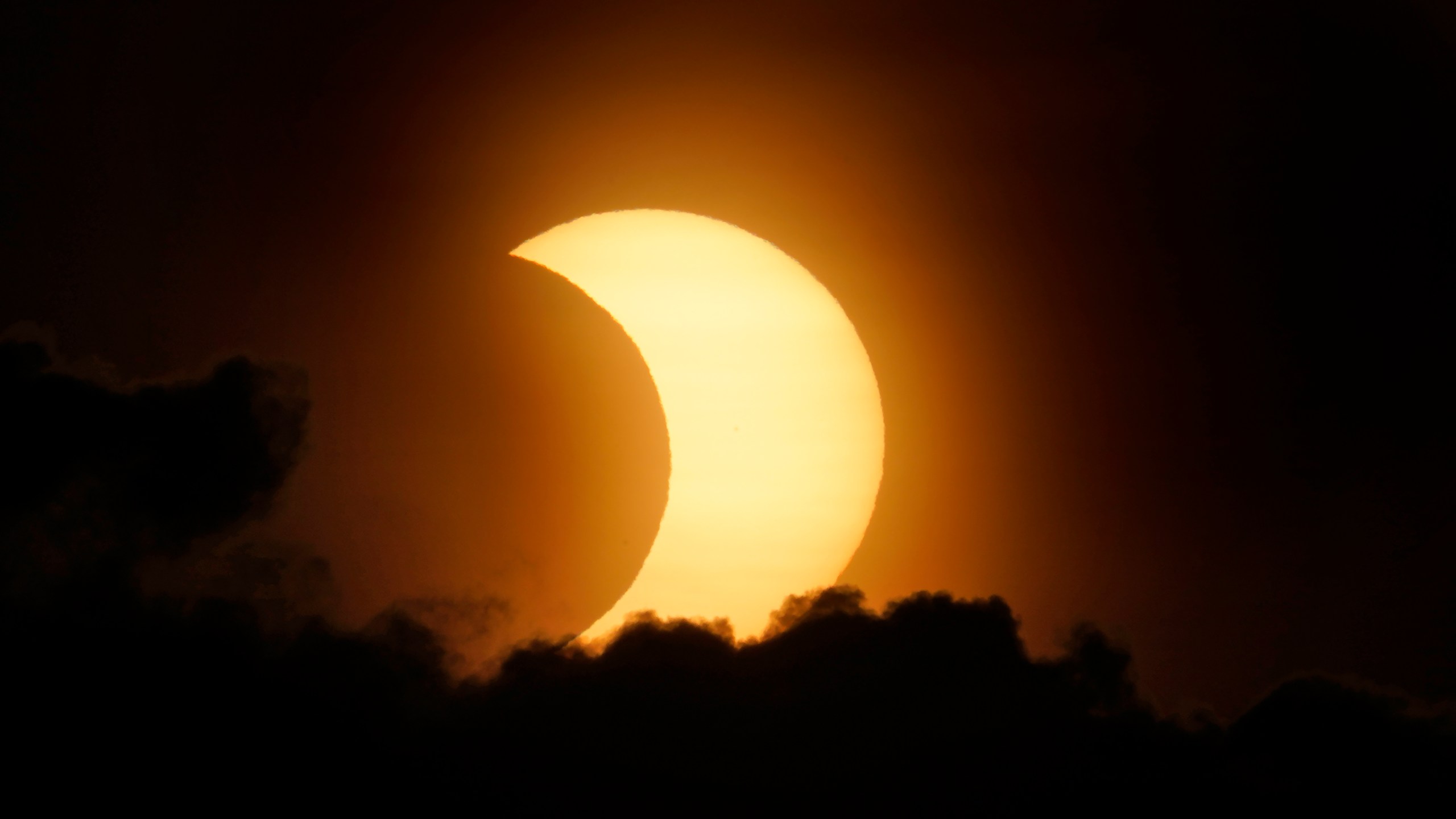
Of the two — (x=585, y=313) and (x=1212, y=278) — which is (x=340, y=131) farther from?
(x=1212, y=278)

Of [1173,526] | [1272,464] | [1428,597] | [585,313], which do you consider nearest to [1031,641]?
[1173,526]

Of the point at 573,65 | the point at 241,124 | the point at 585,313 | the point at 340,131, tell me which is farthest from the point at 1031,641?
the point at 241,124

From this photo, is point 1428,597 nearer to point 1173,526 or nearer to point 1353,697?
point 1353,697

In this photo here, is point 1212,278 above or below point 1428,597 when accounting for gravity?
above

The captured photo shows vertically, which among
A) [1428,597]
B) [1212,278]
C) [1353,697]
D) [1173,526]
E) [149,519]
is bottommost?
[1353,697]

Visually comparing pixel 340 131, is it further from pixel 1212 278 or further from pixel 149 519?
pixel 1212 278

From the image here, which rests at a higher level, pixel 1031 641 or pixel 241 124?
pixel 241 124

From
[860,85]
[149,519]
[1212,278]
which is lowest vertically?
[149,519]

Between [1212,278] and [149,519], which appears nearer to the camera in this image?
[149,519]

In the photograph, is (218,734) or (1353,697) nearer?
(218,734)
